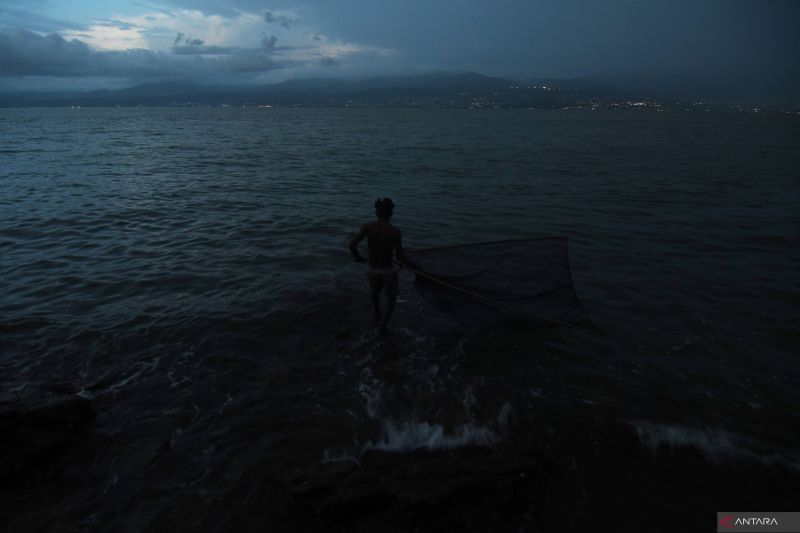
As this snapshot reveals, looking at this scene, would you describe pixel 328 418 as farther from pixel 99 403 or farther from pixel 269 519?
pixel 99 403

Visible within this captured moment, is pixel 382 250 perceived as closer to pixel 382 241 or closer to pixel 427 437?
pixel 382 241

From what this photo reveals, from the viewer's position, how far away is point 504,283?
Answer: 29.9 feet

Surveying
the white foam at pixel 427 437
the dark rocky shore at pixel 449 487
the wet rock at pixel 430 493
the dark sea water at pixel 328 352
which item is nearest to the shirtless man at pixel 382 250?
the dark sea water at pixel 328 352

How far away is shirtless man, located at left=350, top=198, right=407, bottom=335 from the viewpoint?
8.98m

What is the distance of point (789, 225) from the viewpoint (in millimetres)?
18766

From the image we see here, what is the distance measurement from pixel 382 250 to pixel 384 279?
2.41 ft

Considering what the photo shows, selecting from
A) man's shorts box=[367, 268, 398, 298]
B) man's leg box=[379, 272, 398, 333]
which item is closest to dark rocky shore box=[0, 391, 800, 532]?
man's leg box=[379, 272, 398, 333]

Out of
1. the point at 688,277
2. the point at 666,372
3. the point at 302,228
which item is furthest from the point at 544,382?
the point at 302,228

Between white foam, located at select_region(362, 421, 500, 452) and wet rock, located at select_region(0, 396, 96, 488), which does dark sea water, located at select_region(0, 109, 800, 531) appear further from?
wet rock, located at select_region(0, 396, 96, 488)

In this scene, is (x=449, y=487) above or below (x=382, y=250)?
below

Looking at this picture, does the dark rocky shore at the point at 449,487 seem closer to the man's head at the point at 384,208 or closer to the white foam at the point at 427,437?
the white foam at the point at 427,437

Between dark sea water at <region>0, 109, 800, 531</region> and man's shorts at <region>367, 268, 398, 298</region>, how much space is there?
1.21 metres

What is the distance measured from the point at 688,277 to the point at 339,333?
10598 mm

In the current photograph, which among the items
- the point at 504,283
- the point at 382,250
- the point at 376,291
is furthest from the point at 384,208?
the point at 504,283
